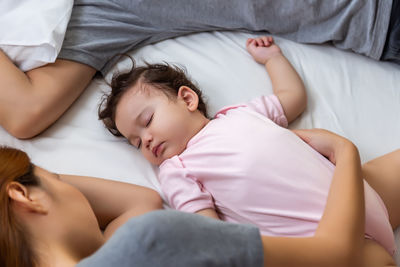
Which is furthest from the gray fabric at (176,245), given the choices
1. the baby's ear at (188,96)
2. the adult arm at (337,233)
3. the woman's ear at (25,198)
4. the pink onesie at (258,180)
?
the baby's ear at (188,96)

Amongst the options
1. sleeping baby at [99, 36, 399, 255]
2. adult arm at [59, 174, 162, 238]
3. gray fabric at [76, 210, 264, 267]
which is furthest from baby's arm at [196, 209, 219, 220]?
gray fabric at [76, 210, 264, 267]

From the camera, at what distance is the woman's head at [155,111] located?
124 centimetres

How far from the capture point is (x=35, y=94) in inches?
51.4

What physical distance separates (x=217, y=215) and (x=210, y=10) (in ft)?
2.01

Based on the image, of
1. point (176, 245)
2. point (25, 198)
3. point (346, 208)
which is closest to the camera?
point (176, 245)

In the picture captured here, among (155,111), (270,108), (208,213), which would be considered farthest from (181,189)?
(270,108)

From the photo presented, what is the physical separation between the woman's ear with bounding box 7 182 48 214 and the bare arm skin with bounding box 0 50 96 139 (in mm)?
459

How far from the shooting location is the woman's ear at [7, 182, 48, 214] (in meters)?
0.84

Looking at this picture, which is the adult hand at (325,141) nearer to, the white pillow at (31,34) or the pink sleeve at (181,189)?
the pink sleeve at (181,189)

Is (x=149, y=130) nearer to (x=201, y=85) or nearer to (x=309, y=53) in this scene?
(x=201, y=85)

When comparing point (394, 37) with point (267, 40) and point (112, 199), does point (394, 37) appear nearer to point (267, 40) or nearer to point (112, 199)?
point (267, 40)

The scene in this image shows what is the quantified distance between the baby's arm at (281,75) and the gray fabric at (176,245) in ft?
1.97

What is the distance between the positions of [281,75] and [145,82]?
35 centimetres

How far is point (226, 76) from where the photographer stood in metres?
1.43
